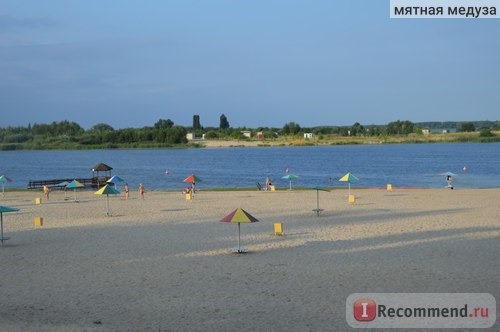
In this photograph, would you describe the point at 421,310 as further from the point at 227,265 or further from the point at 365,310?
the point at 227,265

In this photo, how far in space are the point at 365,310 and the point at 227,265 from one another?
533 centimetres

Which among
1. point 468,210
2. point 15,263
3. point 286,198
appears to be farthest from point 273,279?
point 286,198

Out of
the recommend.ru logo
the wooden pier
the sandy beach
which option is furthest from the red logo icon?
the wooden pier

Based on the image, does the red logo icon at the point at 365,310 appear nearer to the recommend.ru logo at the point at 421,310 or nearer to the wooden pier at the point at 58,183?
the recommend.ru logo at the point at 421,310

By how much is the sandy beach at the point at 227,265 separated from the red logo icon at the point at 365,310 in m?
0.30

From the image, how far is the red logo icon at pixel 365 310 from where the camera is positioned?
10912 millimetres

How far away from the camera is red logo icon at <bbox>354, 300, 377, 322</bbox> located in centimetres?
1091

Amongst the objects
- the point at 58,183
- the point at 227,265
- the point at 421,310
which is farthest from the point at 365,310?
the point at 58,183

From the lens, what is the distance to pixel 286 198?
114 feet

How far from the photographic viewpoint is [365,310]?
11250 millimetres

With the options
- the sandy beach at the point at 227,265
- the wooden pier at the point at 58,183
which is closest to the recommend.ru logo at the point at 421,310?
the sandy beach at the point at 227,265

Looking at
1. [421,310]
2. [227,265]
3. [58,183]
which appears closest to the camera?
[421,310]

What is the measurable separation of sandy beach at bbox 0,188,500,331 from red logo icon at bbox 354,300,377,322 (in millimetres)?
297

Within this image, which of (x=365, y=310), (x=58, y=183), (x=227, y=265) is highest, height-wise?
(x=365, y=310)
